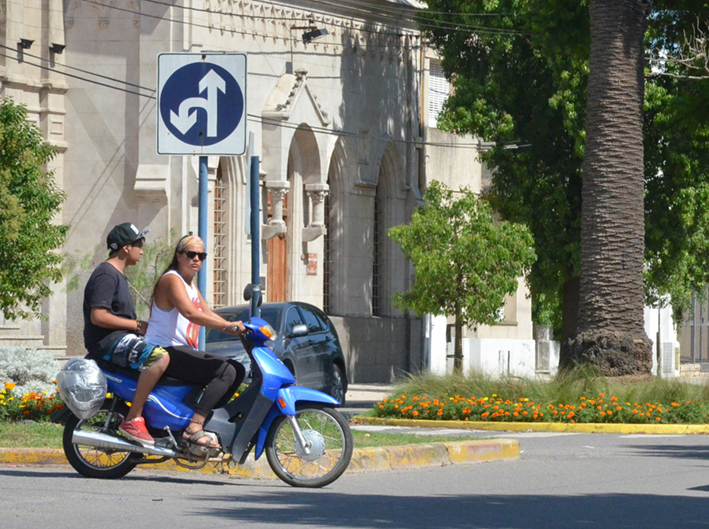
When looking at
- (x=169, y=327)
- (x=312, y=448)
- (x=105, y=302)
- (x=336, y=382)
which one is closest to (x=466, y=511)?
(x=312, y=448)

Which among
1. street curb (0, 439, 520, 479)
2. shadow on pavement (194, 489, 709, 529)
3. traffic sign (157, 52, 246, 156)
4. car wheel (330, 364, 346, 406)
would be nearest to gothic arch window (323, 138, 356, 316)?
car wheel (330, 364, 346, 406)

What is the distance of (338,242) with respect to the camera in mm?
33906

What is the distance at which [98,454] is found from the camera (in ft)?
35.5

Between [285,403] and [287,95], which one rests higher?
[287,95]

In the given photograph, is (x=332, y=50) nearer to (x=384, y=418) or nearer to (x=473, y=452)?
(x=384, y=418)

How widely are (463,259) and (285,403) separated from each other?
772 inches

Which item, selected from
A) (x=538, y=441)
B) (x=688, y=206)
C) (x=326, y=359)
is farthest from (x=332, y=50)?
(x=538, y=441)

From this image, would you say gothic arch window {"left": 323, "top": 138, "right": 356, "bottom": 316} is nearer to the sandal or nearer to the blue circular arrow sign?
the blue circular arrow sign

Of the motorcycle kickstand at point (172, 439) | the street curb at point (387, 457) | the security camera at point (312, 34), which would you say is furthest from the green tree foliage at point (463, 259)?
the motorcycle kickstand at point (172, 439)

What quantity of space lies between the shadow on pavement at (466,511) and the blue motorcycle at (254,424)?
35cm

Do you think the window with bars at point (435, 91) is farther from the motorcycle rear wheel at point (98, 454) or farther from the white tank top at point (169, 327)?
the motorcycle rear wheel at point (98, 454)

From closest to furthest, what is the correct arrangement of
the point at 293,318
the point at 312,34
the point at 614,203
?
1. the point at 614,203
2. the point at 293,318
3. the point at 312,34

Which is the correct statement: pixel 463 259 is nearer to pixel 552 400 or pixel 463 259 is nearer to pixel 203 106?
pixel 552 400

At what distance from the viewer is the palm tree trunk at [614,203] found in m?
20.0
